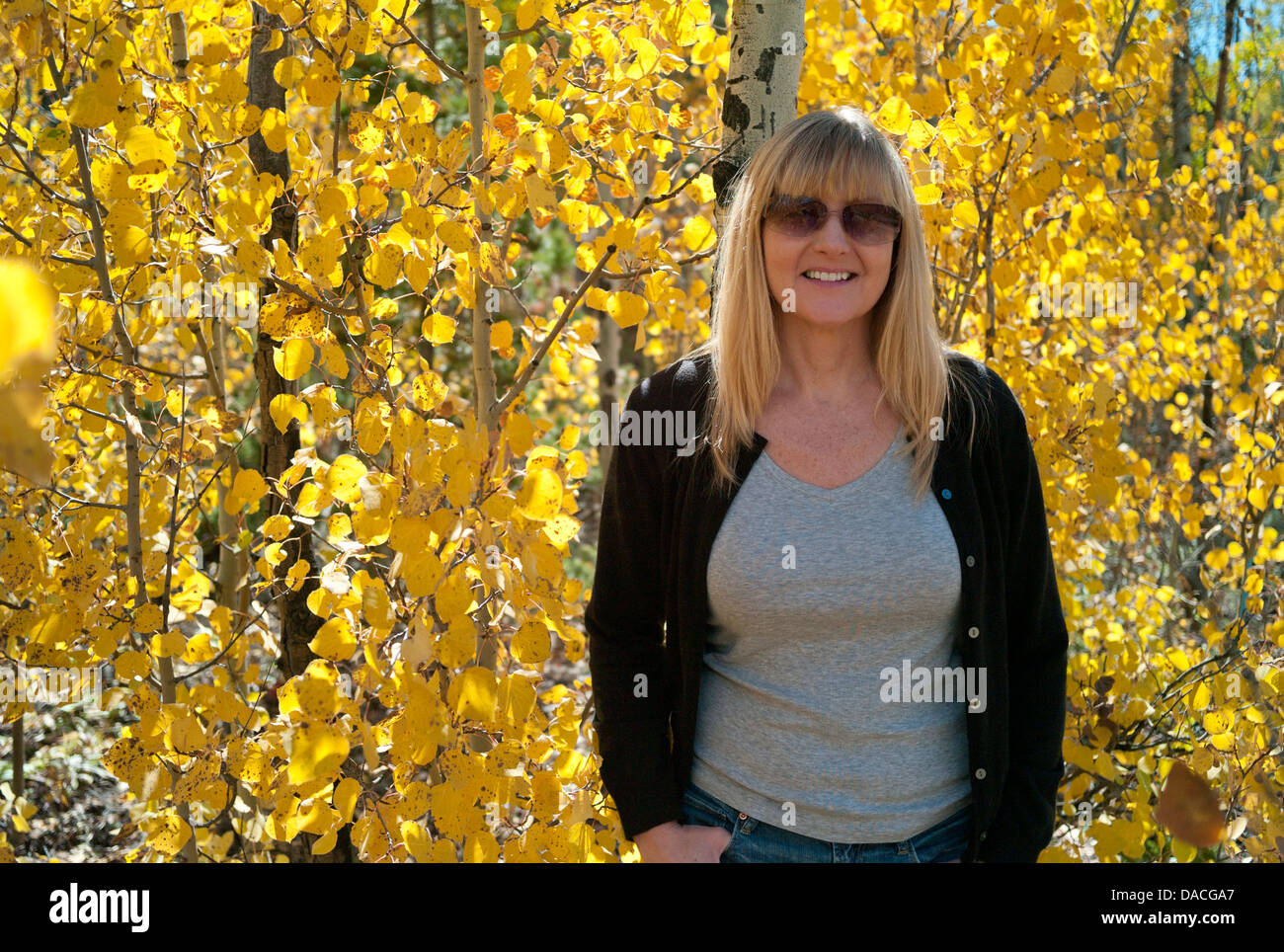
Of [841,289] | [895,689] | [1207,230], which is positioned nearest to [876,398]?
[841,289]

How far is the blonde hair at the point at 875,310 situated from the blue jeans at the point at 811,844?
479 mm

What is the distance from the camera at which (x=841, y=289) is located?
1.57 meters

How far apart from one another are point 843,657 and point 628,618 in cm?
34

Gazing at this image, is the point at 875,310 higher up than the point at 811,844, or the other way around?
the point at 875,310

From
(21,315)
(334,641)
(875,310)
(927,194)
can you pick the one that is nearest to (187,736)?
(334,641)

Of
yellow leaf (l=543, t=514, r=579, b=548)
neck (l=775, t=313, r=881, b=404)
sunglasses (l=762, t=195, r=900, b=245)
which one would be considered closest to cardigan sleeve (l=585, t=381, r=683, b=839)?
yellow leaf (l=543, t=514, r=579, b=548)

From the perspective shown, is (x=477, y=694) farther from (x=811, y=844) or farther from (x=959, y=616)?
(x=959, y=616)

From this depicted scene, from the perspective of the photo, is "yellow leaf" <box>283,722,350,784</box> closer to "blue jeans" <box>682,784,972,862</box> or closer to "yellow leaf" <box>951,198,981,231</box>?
"blue jeans" <box>682,784,972,862</box>

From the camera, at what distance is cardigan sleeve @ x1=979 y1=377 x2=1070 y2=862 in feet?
5.14

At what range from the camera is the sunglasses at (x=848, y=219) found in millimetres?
→ 1554

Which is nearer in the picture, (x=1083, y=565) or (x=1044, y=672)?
(x=1044, y=672)

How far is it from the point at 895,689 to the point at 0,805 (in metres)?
3.31

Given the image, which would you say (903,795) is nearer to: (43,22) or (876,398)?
(876,398)

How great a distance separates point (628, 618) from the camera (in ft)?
5.31
